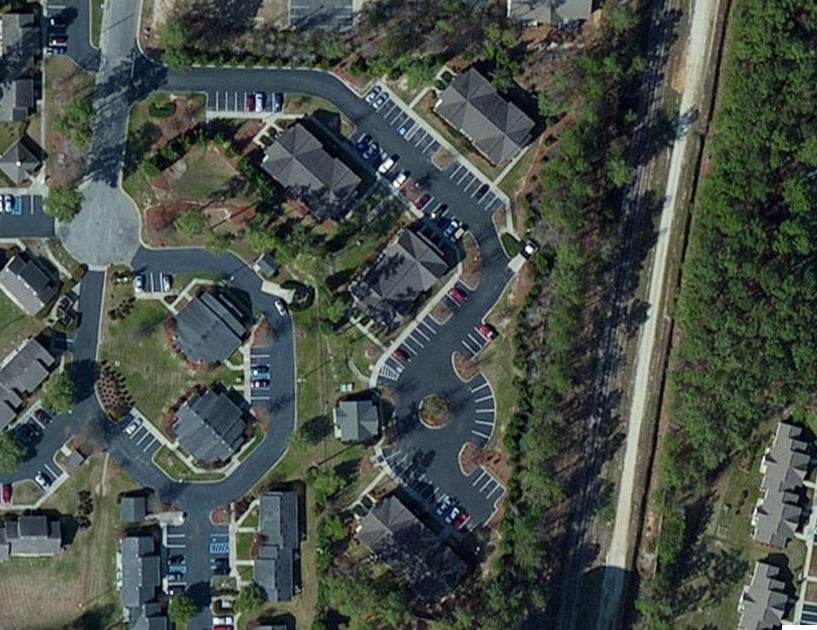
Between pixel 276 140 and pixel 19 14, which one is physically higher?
pixel 19 14

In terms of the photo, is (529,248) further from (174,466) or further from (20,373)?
(20,373)

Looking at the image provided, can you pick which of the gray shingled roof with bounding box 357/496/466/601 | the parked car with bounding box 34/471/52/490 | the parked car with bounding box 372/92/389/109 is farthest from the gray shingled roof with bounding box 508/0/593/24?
the parked car with bounding box 34/471/52/490

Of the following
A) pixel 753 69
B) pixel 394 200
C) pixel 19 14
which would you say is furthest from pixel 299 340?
pixel 753 69

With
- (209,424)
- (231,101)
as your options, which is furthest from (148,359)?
(231,101)

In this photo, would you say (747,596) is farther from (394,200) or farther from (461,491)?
(394,200)

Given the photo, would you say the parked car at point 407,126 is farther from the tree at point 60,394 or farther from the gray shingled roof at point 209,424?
the tree at point 60,394

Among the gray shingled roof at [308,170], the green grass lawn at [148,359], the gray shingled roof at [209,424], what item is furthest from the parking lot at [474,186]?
the gray shingled roof at [209,424]
